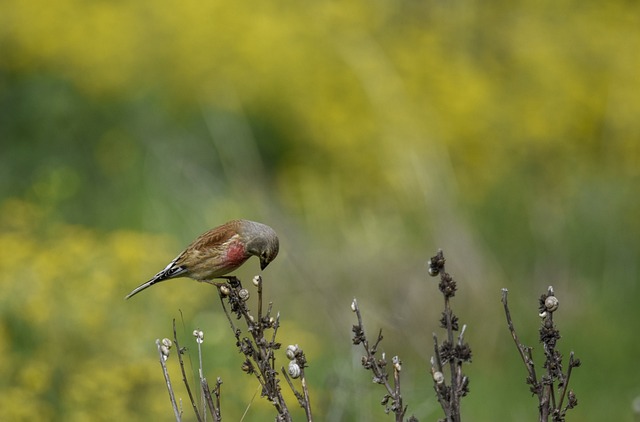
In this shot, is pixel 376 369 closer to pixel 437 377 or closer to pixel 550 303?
pixel 437 377

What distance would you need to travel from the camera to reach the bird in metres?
3.30

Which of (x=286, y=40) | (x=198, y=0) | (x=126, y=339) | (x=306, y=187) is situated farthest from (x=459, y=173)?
(x=126, y=339)

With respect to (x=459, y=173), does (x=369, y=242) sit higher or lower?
lower

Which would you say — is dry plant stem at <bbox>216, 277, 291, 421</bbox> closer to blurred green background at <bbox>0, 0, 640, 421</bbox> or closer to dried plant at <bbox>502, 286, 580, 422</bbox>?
dried plant at <bbox>502, 286, 580, 422</bbox>

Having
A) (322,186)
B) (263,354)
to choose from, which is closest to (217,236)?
(263,354)

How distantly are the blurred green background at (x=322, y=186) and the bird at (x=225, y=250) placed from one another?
1.86 meters

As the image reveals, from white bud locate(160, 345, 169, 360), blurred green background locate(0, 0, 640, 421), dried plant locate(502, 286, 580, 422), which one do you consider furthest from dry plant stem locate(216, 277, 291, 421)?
blurred green background locate(0, 0, 640, 421)

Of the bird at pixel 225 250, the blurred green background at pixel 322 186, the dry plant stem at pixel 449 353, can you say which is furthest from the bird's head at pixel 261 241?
the blurred green background at pixel 322 186

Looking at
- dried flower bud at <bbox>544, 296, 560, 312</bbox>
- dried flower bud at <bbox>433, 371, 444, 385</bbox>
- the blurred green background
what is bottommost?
dried flower bud at <bbox>433, 371, 444, 385</bbox>

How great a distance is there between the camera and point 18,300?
6027 millimetres

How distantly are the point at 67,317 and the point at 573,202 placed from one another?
14.2 ft

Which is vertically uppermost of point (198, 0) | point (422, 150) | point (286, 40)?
point (198, 0)

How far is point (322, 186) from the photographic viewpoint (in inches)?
397

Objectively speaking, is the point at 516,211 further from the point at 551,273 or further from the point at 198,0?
the point at 198,0
